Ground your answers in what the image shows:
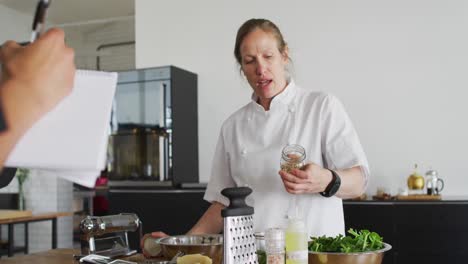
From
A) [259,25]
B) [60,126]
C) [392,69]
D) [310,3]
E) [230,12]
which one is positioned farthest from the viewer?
[230,12]

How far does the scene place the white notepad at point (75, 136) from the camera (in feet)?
2.47

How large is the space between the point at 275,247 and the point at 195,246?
31cm

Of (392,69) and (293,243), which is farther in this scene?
(392,69)

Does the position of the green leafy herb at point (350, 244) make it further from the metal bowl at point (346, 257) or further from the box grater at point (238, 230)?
the box grater at point (238, 230)

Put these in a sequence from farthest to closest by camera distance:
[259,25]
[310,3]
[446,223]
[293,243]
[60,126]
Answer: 1. [310,3]
2. [446,223]
3. [259,25]
4. [293,243]
5. [60,126]

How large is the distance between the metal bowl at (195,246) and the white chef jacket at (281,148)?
1.18 feet

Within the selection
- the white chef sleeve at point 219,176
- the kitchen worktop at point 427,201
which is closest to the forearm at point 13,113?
the white chef sleeve at point 219,176

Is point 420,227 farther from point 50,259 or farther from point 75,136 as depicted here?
point 75,136

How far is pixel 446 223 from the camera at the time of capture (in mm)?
3619

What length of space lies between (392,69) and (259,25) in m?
2.40

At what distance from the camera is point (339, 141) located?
6.57 ft

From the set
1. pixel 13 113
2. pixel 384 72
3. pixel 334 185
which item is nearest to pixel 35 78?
pixel 13 113

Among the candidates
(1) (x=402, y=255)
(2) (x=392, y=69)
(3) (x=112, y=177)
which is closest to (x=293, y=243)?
(1) (x=402, y=255)

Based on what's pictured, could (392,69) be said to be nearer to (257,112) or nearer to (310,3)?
(310,3)
